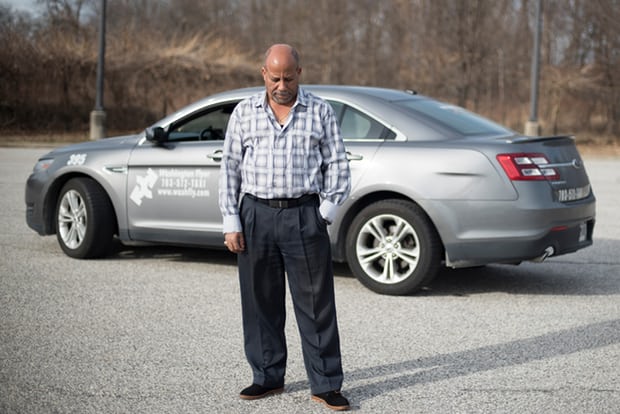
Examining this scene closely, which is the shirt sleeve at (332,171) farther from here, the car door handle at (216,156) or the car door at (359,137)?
the car door handle at (216,156)

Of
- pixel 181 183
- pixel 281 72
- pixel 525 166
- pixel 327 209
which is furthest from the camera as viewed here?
pixel 181 183

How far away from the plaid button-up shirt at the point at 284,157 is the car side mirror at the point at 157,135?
3.49m

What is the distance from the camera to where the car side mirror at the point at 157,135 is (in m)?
7.54

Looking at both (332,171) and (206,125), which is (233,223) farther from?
(206,125)

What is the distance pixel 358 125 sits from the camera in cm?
707

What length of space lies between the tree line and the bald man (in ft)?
84.9

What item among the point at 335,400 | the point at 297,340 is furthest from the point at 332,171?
the point at 297,340

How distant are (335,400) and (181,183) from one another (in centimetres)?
373

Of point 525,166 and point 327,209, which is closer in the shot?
point 327,209

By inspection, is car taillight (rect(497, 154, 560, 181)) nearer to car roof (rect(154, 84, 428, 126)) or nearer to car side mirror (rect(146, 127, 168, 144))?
car roof (rect(154, 84, 428, 126))

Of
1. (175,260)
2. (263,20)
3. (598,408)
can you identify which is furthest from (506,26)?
(598,408)

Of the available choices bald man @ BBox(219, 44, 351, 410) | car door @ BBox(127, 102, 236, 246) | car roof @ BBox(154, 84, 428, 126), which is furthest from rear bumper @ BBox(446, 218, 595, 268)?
Answer: bald man @ BBox(219, 44, 351, 410)

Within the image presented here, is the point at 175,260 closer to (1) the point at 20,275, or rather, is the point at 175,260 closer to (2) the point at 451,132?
(1) the point at 20,275

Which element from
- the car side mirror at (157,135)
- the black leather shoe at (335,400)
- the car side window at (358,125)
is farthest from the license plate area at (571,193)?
the car side mirror at (157,135)
